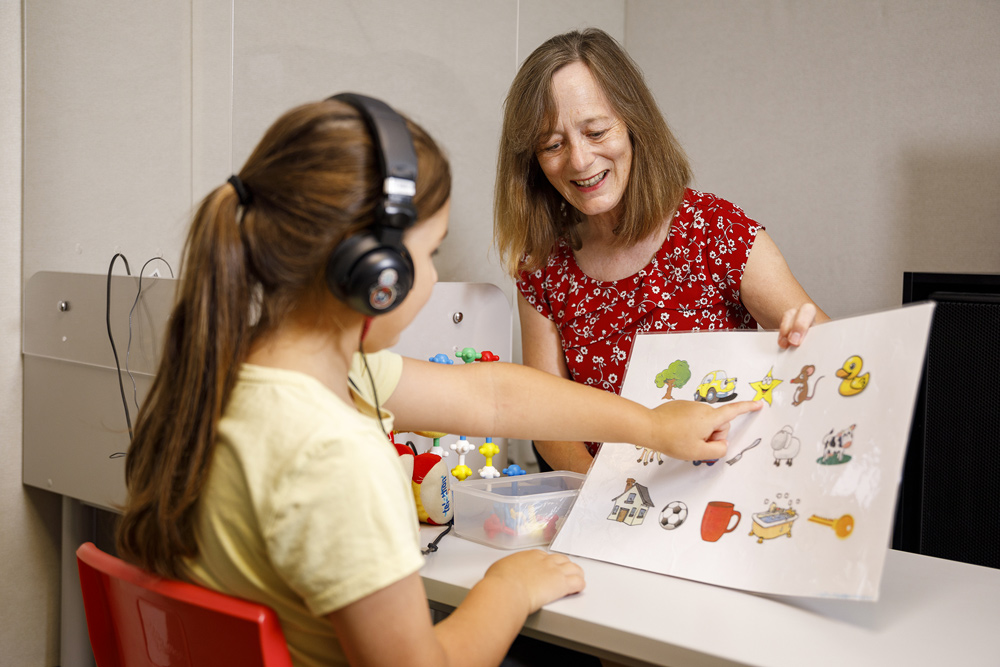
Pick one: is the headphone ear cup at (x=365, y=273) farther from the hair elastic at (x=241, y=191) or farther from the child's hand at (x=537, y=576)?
the child's hand at (x=537, y=576)

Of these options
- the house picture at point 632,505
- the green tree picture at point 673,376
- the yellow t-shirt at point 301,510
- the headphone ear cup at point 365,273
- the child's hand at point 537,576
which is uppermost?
the headphone ear cup at point 365,273

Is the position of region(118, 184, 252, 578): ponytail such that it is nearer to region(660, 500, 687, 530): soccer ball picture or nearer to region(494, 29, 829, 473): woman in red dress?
region(660, 500, 687, 530): soccer ball picture

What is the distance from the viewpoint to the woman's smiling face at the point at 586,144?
1386 mm

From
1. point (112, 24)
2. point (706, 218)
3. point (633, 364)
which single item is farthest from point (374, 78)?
point (633, 364)

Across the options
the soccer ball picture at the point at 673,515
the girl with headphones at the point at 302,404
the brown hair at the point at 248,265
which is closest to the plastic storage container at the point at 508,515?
the soccer ball picture at the point at 673,515

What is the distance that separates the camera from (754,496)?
840 millimetres

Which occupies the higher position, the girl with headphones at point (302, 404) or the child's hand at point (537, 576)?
the girl with headphones at point (302, 404)

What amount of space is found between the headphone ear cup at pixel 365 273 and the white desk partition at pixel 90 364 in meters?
0.74

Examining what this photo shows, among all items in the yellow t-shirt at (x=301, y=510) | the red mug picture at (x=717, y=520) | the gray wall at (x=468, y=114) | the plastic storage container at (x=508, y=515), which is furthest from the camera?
the gray wall at (x=468, y=114)

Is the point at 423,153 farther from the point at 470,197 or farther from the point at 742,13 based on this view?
the point at 742,13

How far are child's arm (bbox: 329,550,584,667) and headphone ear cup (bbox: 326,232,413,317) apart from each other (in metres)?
0.21

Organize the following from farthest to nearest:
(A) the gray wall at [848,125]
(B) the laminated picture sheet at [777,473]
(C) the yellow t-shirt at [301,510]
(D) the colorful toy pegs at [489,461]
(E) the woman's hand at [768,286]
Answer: (A) the gray wall at [848,125], (E) the woman's hand at [768,286], (D) the colorful toy pegs at [489,461], (B) the laminated picture sheet at [777,473], (C) the yellow t-shirt at [301,510]

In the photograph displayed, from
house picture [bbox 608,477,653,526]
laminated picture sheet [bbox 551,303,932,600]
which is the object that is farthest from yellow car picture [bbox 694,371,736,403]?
house picture [bbox 608,477,653,526]

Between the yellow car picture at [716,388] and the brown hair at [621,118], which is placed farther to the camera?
the brown hair at [621,118]
